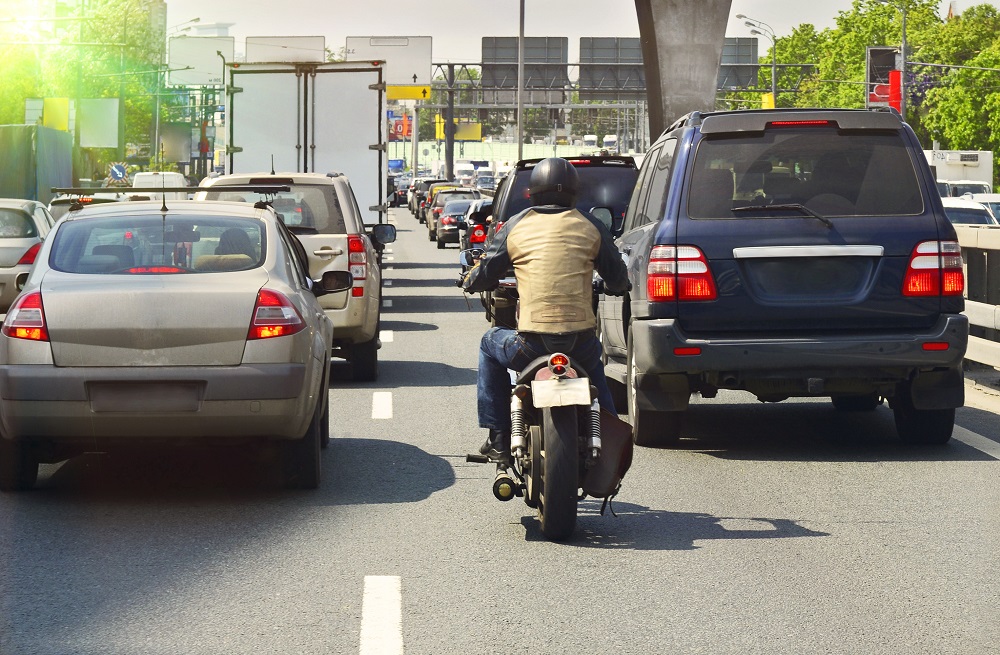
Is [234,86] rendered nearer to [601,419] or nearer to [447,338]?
[447,338]

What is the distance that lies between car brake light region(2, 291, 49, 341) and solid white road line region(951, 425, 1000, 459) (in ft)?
17.6

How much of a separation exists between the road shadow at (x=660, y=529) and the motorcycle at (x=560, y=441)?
202mm

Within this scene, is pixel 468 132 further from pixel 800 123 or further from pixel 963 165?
pixel 800 123

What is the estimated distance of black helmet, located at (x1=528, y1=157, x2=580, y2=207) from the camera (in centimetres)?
746

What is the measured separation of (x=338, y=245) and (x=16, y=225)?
851cm

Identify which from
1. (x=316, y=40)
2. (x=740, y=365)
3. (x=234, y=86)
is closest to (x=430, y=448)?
(x=740, y=365)

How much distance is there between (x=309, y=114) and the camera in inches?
912

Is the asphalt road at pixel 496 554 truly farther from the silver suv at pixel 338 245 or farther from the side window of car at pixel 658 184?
the silver suv at pixel 338 245

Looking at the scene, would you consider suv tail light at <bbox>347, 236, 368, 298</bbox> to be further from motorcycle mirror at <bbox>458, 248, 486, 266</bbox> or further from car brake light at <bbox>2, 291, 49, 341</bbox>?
motorcycle mirror at <bbox>458, 248, 486, 266</bbox>

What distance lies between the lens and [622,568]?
22.4ft

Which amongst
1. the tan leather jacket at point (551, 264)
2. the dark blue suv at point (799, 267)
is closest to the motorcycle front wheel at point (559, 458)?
the tan leather jacket at point (551, 264)

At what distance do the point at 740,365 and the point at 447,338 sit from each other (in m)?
9.68

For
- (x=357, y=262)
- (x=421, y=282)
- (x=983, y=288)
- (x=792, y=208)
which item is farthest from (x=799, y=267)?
(x=421, y=282)

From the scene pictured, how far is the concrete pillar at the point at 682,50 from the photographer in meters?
26.8
